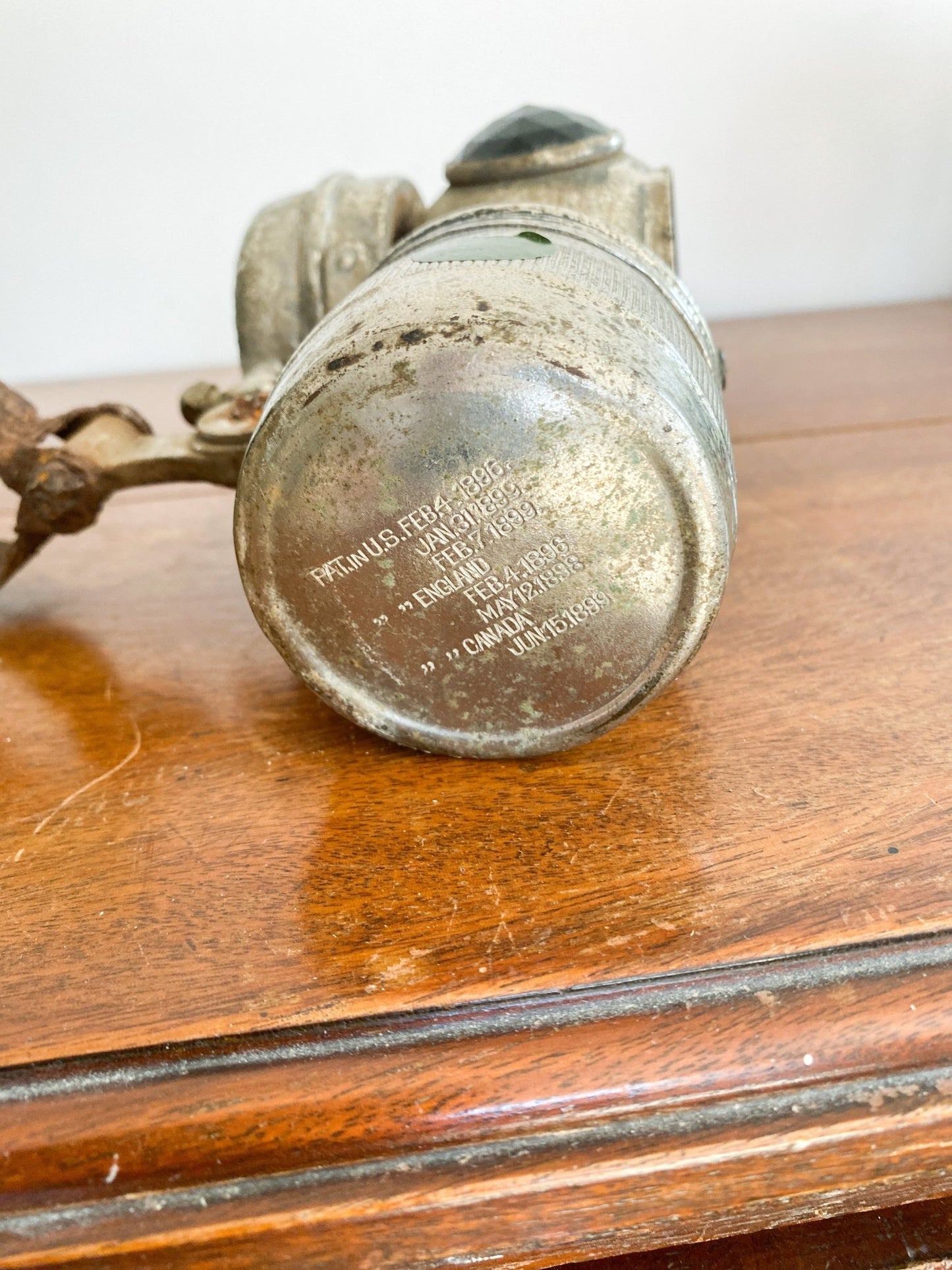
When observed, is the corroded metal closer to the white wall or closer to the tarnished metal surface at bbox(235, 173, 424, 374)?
the tarnished metal surface at bbox(235, 173, 424, 374)

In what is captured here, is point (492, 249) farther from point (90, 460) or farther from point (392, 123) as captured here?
point (392, 123)

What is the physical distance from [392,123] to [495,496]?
129 centimetres

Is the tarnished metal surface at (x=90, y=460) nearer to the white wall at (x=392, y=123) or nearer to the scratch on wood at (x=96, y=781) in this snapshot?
the scratch on wood at (x=96, y=781)

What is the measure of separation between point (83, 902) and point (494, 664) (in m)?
0.25

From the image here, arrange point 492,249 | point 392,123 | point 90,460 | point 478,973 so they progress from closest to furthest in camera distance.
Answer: point 478,973 → point 492,249 → point 90,460 → point 392,123

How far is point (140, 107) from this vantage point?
161cm

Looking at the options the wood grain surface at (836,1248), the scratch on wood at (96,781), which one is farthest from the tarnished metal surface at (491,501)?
the wood grain surface at (836,1248)

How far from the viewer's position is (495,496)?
1.90ft

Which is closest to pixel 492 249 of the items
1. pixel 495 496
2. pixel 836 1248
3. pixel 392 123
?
pixel 495 496

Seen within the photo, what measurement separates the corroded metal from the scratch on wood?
6.0 inches

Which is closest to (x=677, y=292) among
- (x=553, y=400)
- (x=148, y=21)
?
(x=553, y=400)

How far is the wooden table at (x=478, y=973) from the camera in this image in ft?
1.58

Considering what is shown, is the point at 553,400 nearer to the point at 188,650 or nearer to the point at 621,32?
the point at 188,650

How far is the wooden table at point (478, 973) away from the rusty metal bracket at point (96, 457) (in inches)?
6.5
